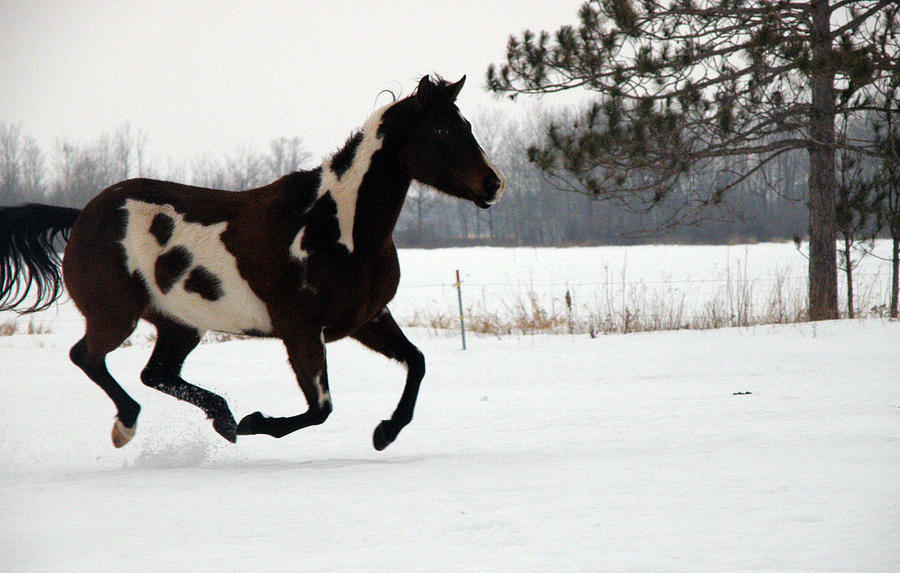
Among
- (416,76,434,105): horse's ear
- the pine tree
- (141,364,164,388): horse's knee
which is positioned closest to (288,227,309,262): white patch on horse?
(416,76,434,105): horse's ear

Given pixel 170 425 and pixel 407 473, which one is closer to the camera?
pixel 407 473

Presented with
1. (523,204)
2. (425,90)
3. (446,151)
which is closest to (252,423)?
(446,151)

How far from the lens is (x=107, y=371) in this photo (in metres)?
4.75

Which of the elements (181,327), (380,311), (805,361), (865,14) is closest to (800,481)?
(380,311)

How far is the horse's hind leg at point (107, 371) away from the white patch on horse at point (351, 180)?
148cm

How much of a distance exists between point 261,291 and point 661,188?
29.7 feet

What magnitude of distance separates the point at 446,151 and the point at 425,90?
336 mm

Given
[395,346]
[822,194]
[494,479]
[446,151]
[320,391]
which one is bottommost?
[494,479]

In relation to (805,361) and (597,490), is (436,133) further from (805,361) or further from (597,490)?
(805,361)

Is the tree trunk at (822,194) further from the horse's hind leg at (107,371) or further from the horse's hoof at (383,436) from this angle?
the horse's hind leg at (107,371)

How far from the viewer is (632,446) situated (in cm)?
448

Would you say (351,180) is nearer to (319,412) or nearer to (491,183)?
(491,183)

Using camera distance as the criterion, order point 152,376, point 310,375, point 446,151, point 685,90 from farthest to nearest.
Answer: point 685,90
point 152,376
point 310,375
point 446,151

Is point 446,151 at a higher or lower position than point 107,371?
higher
